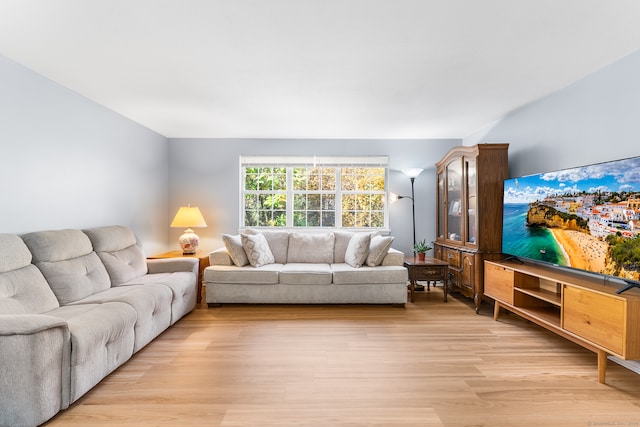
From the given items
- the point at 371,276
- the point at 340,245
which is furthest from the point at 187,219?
the point at 371,276

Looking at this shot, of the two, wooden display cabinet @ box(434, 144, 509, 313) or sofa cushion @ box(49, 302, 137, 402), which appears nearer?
sofa cushion @ box(49, 302, 137, 402)

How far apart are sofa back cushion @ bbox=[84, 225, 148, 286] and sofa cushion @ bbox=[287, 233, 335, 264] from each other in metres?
1.80

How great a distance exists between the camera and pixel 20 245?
2375 mm

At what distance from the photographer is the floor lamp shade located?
429 centimetres

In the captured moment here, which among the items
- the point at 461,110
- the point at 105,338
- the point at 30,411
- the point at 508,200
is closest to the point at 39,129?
the point at 105,338

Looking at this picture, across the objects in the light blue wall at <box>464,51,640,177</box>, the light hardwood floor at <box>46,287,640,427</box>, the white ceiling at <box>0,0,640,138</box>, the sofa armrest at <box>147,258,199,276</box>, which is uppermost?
the white ceiling at <box>0,0,640,138</box>

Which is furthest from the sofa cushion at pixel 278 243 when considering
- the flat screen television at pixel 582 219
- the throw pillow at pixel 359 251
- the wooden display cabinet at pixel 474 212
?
the flat screen television at pixel 582 219

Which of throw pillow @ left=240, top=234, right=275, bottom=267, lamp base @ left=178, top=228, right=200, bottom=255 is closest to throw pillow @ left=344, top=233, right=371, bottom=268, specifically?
throw pillow @ left=240, top=234, right=275, bottom=267

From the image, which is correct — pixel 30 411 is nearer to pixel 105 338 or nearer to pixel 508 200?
pixel 105 338

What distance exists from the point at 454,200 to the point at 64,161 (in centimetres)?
425

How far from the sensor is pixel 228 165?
16.5 ft

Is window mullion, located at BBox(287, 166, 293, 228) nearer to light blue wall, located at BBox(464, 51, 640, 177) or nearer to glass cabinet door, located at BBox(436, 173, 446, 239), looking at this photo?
glass cabinet door, located at BBox(436, 173, 446, 239)

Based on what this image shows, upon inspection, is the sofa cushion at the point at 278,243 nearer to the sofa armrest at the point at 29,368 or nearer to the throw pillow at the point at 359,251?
the throw pillow at the point at 359,251

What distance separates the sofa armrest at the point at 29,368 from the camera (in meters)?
1.62
